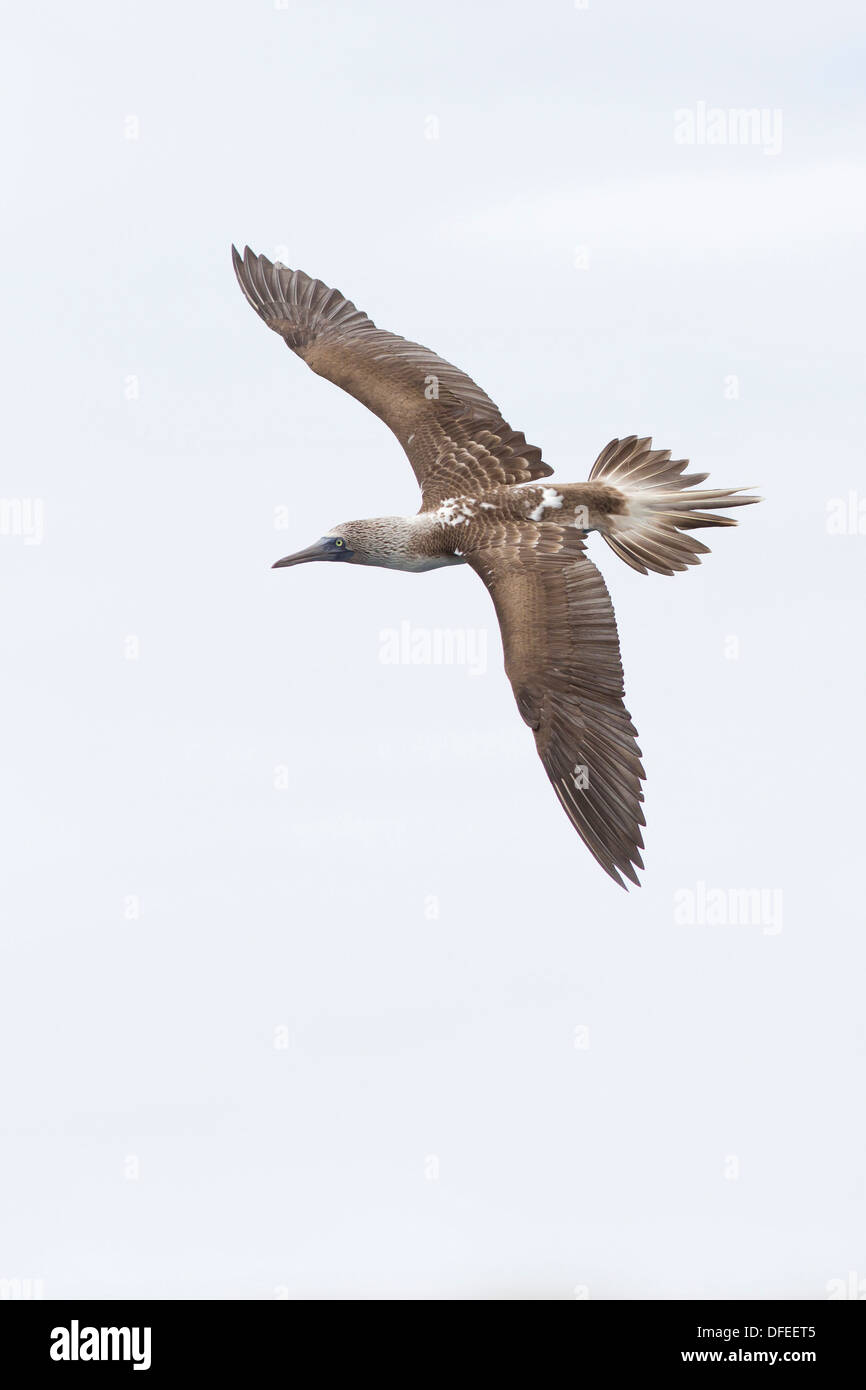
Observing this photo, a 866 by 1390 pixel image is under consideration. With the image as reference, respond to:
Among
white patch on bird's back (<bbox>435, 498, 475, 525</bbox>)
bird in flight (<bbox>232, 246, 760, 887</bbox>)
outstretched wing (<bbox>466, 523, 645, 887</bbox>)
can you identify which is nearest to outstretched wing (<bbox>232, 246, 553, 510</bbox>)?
bird in flight (<bbox>232, 246, 760, 887</bbox>)

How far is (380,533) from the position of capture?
19109mm

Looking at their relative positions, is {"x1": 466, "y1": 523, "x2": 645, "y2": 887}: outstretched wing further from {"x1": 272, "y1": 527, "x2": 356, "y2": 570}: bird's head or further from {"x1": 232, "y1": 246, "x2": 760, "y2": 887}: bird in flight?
{"x1": 272, "y1": 527, "x2": 356, "y2": 570}: bird's head

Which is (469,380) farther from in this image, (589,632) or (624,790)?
(624,790)

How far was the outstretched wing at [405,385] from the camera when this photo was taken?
19672 mm

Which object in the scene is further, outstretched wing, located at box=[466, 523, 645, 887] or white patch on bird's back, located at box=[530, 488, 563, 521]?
white patch on bird's back, located at box=[530, 488, 563, 521]

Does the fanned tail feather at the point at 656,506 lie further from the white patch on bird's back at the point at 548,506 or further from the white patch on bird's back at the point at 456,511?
the white patch on bird's back at the point at 456,511

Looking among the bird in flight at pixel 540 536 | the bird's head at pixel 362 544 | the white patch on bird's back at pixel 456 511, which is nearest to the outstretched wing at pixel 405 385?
the bird in flight at pixel 540 536

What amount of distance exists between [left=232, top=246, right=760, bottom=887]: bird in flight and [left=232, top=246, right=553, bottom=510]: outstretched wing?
0.06 feet

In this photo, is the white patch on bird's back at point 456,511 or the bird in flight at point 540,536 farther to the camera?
the white patch on bird's back at point 456,511

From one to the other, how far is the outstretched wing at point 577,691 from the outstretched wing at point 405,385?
1.91m

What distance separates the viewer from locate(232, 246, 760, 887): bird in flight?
1727 cm

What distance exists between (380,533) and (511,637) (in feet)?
7.13

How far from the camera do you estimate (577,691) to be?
17.4 meters

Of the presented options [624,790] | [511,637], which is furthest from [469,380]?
[624,790]
